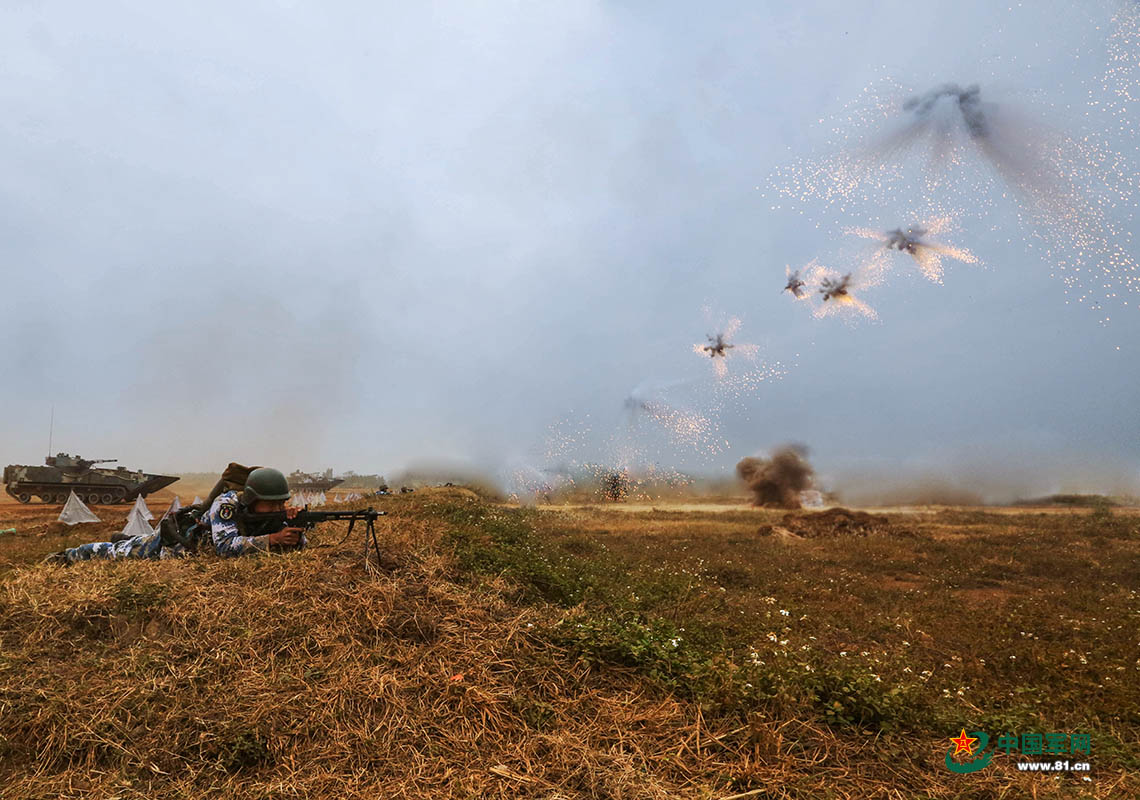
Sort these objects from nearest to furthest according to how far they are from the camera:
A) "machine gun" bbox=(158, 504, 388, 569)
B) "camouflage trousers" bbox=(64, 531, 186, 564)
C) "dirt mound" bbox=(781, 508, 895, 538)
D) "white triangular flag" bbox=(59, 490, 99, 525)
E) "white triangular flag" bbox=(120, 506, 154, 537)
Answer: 1. "machine gun" bbox=(158, 504, 388, 569)
2. "camouflage trousers" bbox=(64, 531, 186, 564)
3. "white triangular flag" bbox=(120, 506, 154, 537)
4. "white triangular flag" bbox=(59, 490, 99, 525)
5. "dirt mound" bbox=(781, 508, 895, 538)

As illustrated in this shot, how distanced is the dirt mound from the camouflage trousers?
20.6 metres

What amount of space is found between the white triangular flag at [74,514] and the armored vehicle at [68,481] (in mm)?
7479

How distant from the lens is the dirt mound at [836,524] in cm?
2091

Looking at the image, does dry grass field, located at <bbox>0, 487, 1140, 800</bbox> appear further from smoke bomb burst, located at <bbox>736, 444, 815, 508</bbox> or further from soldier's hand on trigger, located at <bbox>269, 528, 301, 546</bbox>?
smoke bomb burst, located at <bbox>736, 444, 815, 508</bbox>

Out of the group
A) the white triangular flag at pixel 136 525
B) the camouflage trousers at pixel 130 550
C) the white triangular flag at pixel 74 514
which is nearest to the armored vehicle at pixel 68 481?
the white triangular flag at pixel 74 514

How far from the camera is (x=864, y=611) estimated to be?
958 cm

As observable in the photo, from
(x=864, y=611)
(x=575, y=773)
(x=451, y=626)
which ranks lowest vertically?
(x=864, y=611)

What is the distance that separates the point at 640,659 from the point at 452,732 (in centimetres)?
177

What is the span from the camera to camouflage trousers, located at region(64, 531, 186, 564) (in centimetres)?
737

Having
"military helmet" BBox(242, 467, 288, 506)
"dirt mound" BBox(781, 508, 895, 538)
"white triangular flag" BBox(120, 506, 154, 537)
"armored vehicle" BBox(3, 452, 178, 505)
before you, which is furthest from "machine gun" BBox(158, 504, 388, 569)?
"armored vehicle" BBox(3, 452, 178, 505)

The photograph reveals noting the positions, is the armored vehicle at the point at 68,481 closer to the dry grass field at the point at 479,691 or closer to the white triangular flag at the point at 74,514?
the white triangular flag at the point at 74,514

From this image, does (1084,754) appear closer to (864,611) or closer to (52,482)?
(864,611)

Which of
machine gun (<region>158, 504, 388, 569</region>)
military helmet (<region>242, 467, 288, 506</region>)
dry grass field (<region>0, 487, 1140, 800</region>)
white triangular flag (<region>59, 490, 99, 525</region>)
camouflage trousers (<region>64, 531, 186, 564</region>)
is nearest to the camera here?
dry grass field (<region>0, 487, 1140, 800</region>)

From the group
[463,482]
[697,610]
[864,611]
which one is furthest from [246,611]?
[463,482]
